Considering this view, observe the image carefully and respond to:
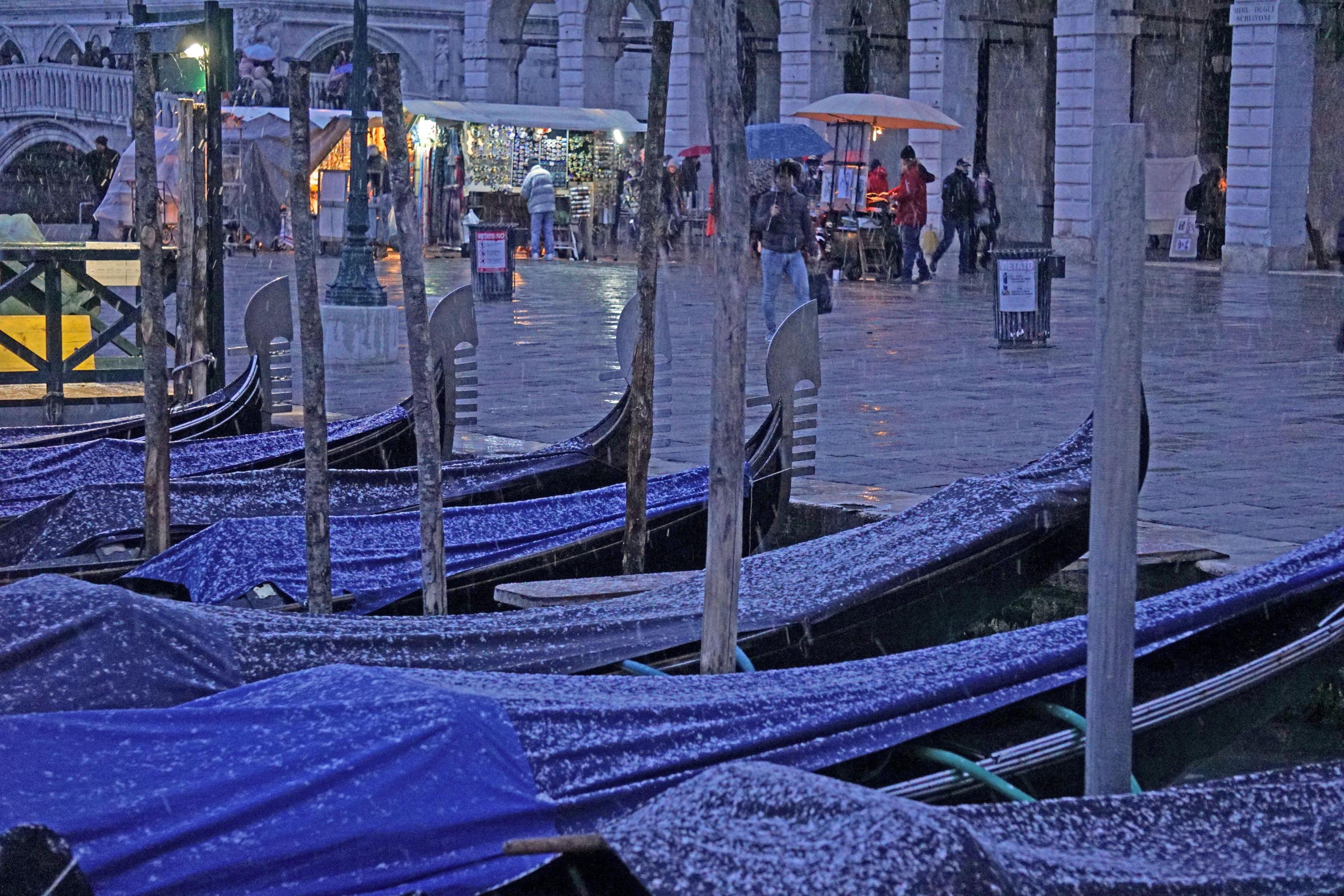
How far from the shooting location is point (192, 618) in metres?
3.90

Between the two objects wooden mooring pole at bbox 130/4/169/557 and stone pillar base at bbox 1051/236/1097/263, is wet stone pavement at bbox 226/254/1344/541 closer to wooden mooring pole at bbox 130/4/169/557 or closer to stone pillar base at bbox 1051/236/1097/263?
wooden mooring pole at bbox 130/4/169/557

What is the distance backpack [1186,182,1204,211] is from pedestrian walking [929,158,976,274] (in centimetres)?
369

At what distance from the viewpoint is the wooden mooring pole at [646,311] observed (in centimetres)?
590

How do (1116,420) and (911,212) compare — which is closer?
(1116,420)

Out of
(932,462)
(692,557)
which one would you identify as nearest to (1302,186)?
(932,462)

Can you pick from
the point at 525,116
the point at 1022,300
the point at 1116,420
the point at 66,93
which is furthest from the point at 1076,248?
the point at 1116,420

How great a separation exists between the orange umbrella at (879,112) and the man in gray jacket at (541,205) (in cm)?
409

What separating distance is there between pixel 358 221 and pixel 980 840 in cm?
1255

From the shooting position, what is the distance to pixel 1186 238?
24.9 metres

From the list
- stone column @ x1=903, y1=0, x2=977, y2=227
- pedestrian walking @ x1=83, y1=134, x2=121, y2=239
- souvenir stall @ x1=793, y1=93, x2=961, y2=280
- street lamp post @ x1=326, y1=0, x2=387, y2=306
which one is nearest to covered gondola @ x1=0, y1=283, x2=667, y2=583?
street lamp post @ x1=326, y1=0, x2=387, y2=306

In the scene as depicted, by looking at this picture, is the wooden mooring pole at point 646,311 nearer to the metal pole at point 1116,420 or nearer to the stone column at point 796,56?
the metal pole at point 1116,420

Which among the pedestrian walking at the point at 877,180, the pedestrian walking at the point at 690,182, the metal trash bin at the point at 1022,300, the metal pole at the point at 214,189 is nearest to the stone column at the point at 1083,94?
the pedestrian walking at the point at 877,180

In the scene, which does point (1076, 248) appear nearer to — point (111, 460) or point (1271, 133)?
point (1271, 133)

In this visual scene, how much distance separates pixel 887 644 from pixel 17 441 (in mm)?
4609
